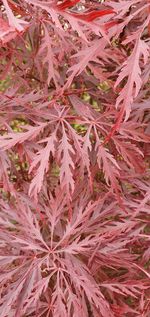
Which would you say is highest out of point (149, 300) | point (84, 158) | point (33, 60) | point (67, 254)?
point (33, 60)

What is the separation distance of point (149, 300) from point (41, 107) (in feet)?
1.41

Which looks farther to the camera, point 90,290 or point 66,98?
point 66,98

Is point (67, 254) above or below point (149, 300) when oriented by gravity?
above

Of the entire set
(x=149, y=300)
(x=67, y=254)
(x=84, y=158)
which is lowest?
(x=149, y=300)

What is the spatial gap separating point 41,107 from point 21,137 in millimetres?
102

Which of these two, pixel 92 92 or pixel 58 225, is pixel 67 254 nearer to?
pixel 58 225

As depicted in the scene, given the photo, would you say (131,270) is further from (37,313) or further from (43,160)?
(43,160)

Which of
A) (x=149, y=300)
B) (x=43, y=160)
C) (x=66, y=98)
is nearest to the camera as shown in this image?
(x=43, y=160)

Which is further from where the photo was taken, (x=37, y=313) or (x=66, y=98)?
(x=66, y=98)

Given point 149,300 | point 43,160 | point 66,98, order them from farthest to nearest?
1. point 66,98
2. point 149,300
3. point 43,160

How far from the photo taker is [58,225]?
1.15 m

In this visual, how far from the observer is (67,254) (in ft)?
3.47

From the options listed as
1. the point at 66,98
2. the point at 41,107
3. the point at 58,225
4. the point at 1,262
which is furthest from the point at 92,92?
the point at 1,262

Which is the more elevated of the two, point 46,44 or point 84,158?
point 46,44
